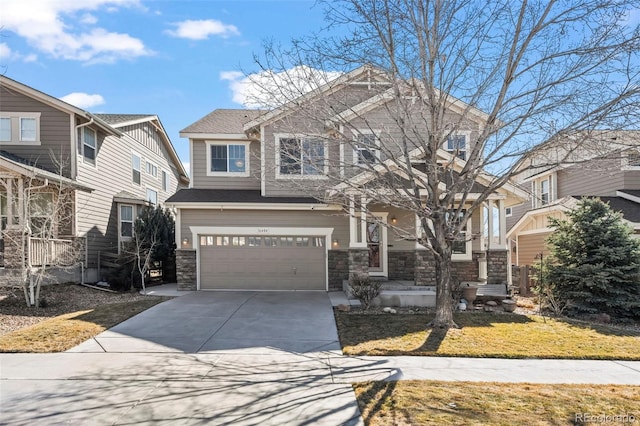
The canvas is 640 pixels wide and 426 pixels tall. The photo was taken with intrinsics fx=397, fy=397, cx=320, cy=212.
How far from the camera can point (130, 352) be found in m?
6.71

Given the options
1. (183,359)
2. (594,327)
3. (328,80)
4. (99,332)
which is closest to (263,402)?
(183,359)

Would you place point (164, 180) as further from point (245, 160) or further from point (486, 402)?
point (486, 402)

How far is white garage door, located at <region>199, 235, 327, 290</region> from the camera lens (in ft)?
45.6

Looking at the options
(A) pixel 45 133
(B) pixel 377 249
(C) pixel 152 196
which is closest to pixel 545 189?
Result: (B) pixel 377 249

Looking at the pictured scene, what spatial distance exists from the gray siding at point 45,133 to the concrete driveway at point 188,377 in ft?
28.6

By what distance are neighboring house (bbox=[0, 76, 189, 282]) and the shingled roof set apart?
12.3ft

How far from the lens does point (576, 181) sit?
18.6 metres

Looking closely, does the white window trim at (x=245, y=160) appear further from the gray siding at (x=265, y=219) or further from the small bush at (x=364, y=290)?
the small bush at (x=364, y=290)

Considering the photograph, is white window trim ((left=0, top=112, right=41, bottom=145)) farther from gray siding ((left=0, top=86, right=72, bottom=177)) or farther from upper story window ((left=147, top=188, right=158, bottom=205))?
upper story window ((left=147, top=188, right=158, bottom=205))

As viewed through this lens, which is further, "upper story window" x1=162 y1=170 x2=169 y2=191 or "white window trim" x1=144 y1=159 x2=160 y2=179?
"upper story window" x1=162 y1=170 x2=169 y2=191

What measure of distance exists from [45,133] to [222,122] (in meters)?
6.33

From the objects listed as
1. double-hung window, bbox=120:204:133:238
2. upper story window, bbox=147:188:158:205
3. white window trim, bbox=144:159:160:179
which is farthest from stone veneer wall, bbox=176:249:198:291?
white window trim, bbox=144:159:160:179

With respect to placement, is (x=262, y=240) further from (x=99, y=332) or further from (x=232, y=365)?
(x=232, y=365)

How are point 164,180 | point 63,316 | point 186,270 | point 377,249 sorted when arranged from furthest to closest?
point 164,180
point 377,249
point 186,270
point 63,316
